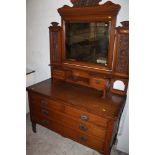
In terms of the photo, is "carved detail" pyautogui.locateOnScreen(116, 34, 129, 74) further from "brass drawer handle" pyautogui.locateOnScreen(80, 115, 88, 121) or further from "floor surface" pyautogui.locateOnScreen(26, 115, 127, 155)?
"floor surface" pyautogui.locateOnScreen(26, 115, 127, 155)

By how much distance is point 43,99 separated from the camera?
1.94m

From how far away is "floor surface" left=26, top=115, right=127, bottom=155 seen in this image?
79.3 inches

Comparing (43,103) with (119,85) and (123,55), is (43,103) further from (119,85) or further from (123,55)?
(123,55)

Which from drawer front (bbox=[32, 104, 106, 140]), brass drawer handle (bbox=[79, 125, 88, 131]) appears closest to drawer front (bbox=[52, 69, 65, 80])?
drawer front (bbox=[32, 104, 106, 140])

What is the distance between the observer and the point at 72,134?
186 cm

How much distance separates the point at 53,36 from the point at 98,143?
61.7 inches

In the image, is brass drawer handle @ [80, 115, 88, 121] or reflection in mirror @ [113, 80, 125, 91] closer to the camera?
brass drawer handle @ [80, 115, 88, 121]

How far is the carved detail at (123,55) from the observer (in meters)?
1.65

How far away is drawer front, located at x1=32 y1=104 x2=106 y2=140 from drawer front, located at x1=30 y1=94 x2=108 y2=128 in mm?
55

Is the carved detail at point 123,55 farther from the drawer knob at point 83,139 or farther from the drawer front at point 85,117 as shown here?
the drawer knob at point 83,139

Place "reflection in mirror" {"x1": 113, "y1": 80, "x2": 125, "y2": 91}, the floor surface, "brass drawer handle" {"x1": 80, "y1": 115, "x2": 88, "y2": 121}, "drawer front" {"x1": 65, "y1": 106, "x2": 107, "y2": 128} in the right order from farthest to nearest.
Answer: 1. the floor surface
2. "reflection in mirror" {"x1": 113, "y1": 80, "x2": 125, "y2": 91}
3. "brass drawer handle" {"x1": 80, "y1": 115, "x2": 88, "y2": 121}
4. "drawer front" {"x1": 65, "y1": 106, "x2": 107, "y2": 128}
